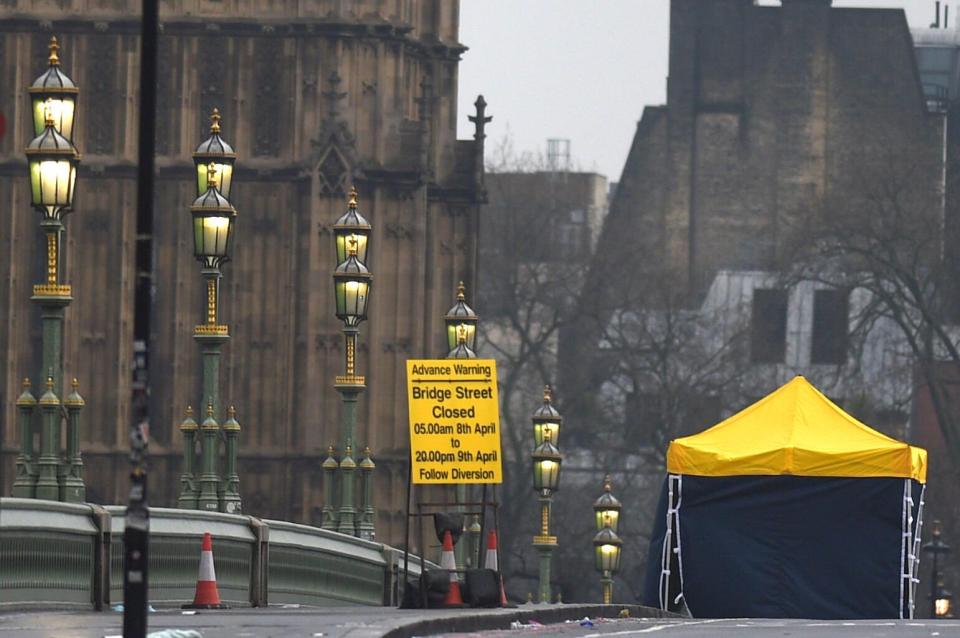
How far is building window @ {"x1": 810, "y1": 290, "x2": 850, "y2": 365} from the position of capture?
336 ft

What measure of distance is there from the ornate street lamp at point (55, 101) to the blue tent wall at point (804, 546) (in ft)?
37.9

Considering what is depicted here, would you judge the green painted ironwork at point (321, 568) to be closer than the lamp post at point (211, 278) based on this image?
Yes

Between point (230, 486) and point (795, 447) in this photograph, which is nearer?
point (230, 486)

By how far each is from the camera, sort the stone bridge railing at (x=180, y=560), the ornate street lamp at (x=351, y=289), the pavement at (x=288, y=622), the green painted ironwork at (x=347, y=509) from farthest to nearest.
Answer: the green painted ironwork at (x=347, y=509), the ornate street lamp at (x=351, y=289), the stone bridge railing at (x=180, y=560), the pavement at (x=288, y=622)

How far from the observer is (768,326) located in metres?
105

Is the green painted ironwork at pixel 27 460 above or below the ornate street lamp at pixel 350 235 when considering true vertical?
below

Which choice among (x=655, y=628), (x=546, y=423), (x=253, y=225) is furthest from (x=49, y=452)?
(x=253, y=225)

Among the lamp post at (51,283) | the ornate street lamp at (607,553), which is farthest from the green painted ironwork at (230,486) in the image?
the ornate street lamp at (607,553)

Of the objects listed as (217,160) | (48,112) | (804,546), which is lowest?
(804,546)

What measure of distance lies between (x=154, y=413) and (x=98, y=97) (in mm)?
5073

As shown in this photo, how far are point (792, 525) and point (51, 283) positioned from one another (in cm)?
1265

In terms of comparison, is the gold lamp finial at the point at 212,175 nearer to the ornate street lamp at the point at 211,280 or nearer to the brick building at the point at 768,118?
the ornate street lamp at the point at 211,280

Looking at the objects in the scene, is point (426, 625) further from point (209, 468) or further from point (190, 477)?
point (190, 477)

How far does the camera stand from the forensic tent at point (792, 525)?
39.5 metres
